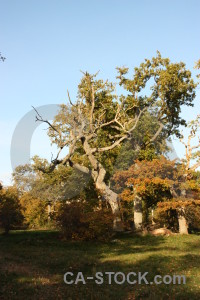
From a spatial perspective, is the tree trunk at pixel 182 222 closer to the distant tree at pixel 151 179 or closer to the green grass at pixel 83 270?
the distant tree at pixel 151 179

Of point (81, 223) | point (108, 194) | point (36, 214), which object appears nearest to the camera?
point (81, 223)

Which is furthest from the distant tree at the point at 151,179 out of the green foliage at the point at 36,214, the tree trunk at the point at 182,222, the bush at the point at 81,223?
the green foliage at the point at 36,214

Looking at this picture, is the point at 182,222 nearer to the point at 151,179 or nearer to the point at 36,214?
the point at 151,179

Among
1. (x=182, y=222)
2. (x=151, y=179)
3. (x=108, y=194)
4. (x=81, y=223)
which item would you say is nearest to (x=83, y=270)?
(x=81, y=223)

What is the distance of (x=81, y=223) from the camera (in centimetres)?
2331

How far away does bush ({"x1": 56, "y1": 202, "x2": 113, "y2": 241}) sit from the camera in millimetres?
22859

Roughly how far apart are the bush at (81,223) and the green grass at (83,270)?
1.52 metres

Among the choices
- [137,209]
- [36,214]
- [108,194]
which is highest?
[108,194]

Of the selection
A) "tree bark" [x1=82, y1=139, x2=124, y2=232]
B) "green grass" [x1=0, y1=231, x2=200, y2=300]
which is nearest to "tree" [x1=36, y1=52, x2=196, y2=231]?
"tree bark" [x1=82, y1=139, x2=124, y2=232]

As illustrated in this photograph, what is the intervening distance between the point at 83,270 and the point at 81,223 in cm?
1052

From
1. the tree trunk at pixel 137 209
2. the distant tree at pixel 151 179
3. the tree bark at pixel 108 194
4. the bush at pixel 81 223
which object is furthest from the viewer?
the tree trunk at pixel 137 209

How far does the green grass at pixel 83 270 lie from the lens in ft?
30.1

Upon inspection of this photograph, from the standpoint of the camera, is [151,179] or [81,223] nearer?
[81,223]

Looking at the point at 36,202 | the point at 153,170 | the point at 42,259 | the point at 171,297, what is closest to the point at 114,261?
the point at 42,259
